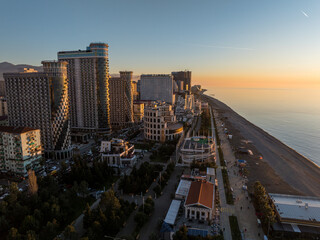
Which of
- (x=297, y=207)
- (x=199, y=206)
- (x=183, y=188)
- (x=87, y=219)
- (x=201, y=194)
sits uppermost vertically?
(x=201, y=194)

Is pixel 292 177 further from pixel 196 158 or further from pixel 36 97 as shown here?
pixel 36 97

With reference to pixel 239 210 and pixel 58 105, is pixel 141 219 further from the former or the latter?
pixel 58 105

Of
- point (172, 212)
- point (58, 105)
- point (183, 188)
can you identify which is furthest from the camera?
point (58, 105)

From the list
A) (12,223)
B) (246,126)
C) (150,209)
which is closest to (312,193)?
(150,209)

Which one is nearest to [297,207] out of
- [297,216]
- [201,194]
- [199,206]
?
[297,216]

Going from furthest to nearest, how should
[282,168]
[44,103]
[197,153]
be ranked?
[44,103] → [282,168] → [197,153]

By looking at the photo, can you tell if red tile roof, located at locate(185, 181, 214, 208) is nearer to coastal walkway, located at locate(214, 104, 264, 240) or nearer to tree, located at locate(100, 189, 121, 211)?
coastal walkway, located at locate(214, 104, 264, 240)
